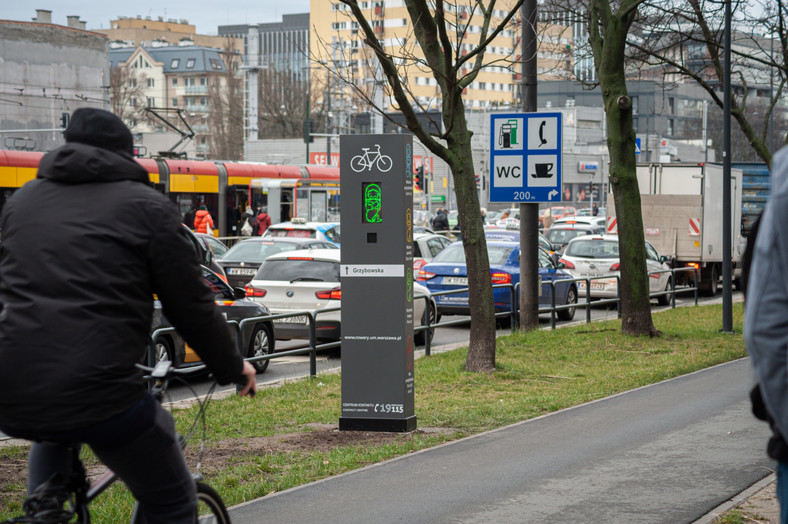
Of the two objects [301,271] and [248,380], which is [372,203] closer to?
[248,380]

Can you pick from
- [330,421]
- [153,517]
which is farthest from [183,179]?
[153,517]

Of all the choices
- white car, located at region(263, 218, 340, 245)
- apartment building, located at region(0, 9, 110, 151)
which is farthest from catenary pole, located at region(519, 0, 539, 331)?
apartment building, located at region(0, 9, 110, 151)

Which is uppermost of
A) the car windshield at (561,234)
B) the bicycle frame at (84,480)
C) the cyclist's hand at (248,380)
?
the cyclist's hand at (248,380)

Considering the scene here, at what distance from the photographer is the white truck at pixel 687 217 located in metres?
28.4

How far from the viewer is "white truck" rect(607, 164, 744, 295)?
28375 millimetres

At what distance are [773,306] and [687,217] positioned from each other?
26727mm

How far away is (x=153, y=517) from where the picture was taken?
11.6ft

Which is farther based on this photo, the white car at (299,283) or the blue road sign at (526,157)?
the white car at (299,283)

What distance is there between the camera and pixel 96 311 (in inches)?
126

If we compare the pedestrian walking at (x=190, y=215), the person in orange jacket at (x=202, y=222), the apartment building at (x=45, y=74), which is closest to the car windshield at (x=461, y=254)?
the person in orange jacket at (x=202, y=222)

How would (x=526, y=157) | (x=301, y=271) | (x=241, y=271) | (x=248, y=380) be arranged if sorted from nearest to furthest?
1. (x=248, y=380)
2. (x=526, y=157)
3. (x=301, y=271)
4. (x=241, y=271)

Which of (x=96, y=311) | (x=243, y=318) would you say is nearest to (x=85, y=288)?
(x=96, y=311)

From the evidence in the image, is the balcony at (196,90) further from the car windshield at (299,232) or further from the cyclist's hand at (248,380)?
the cyclist's hand at (248,380)

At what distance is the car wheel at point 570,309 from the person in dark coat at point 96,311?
1811 cm
